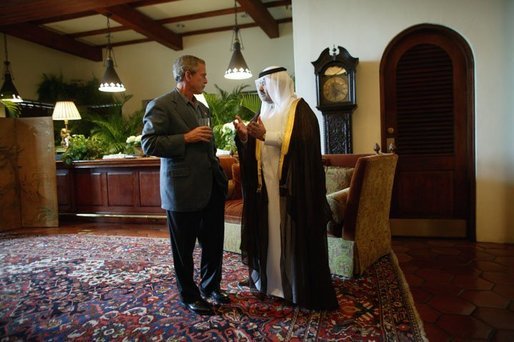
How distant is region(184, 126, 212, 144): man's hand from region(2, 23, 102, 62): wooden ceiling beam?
270 inches

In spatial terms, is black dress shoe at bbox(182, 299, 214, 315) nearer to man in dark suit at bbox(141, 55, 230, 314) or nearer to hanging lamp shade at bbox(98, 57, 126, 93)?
man in dark suit at bbox(141, 55, 230, 314)

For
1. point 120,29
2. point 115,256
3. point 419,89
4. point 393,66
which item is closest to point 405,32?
point 393,66

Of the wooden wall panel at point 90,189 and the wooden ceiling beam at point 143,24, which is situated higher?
the wooden ceiling beam at point 143,24

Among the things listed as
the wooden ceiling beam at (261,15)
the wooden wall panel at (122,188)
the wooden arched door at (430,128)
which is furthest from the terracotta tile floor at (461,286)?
the wooden ceiling beam at (261,15)

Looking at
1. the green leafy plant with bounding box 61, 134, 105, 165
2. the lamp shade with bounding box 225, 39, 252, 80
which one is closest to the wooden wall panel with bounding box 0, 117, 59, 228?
the green leafy plant with bounding box 61, 134, 105, 165

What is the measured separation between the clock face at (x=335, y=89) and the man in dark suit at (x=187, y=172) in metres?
2.00

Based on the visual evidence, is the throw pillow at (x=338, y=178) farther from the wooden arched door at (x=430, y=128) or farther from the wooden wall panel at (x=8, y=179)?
the wooden wall panel at (x=8, y=179)

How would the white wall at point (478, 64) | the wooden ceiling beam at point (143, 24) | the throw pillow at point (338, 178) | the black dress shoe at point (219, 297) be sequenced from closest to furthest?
the black dress shoe at point (219, 297) → the throw pillow at point (338, 178) → the white wall at point (478, 64) → the wooden ceiling beam at point (143, 24)

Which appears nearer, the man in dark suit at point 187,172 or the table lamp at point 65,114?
the man in dark suit at point 187,172

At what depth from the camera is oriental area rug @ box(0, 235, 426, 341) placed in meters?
1.81

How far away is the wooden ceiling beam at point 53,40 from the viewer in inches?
270

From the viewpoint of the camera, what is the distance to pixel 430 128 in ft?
12.0

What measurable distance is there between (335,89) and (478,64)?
136 centimetres

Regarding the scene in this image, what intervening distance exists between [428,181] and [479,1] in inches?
70.7
